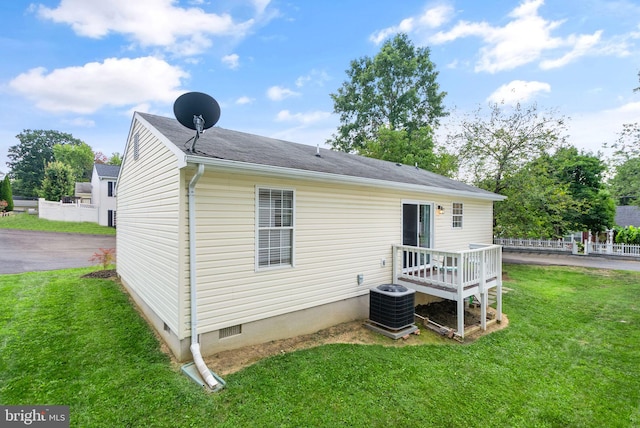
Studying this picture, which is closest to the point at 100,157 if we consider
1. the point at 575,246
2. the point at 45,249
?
the point at 45,249

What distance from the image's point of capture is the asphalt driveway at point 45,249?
1047cm

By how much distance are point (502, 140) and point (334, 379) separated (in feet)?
51.9

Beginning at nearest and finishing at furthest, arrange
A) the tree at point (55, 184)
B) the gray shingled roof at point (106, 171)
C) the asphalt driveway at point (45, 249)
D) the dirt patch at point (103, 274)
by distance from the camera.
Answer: the dirt patch at point (103, 274) < the asphalt driveway at point (45, 249) < the gray shingled roof at point (106, 171) < the tree at point (55, 184)

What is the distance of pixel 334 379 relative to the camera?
387cm

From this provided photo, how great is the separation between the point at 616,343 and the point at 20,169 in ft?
235

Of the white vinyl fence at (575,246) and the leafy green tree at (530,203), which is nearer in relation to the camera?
the leafy green tree at (530,203)

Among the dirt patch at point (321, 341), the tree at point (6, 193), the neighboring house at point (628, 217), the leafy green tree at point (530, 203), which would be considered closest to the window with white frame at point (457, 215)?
the dirt patch at point (321, 341)

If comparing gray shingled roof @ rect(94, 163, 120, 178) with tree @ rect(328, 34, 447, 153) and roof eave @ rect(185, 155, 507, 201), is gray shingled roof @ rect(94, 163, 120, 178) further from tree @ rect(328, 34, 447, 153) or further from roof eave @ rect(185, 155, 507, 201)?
roof eave @ rect(185, 155, 507, 201)

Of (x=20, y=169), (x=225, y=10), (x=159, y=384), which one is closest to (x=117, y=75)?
(x=225, y=10)

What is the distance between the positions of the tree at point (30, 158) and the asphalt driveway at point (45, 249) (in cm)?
3941

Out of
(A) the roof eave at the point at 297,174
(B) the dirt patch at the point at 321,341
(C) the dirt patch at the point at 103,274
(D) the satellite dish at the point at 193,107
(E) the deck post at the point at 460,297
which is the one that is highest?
(D) the satellite dish at the point at 193,107

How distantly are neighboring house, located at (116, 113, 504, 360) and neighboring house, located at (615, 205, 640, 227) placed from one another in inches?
1105

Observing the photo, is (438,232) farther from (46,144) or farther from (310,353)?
(46,144)

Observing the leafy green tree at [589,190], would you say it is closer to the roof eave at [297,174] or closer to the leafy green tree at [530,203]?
the leafy green tree at [530,203]
